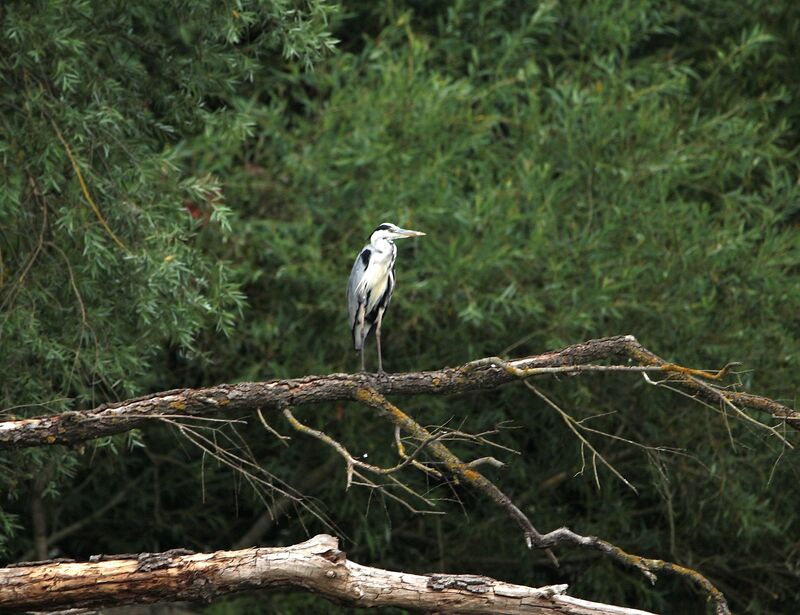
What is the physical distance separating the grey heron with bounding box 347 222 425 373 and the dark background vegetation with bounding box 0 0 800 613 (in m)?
0.62

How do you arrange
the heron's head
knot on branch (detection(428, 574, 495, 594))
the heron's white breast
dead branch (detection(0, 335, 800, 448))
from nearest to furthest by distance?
knot on branch (detection(428, 574, 495, 594)), dead branch (detection(0, 335, 800, 448)), the heron's white breast, the heron's head

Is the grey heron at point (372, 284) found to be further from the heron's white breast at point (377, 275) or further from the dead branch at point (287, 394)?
the dead branch at point (287, 394)

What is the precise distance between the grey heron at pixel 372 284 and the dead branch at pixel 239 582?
226 centimetres

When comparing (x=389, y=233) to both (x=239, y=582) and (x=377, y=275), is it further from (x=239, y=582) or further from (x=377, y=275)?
(x=239, y=582)

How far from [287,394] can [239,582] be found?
0.59m

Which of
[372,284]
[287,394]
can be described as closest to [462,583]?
[287,394]

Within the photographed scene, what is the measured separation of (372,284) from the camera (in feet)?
19.0

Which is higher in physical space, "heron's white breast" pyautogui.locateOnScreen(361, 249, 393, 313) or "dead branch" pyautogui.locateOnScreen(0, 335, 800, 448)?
"heron's white breast" pyautogui.locateOnScreen(361, 249, 393, 313)

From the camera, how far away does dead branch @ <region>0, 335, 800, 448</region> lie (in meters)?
3.76

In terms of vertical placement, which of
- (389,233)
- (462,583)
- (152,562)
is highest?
(389,233)

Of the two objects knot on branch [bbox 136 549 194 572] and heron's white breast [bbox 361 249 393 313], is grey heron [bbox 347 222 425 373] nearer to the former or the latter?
heron's white breast [bbox 361 249 393 313]

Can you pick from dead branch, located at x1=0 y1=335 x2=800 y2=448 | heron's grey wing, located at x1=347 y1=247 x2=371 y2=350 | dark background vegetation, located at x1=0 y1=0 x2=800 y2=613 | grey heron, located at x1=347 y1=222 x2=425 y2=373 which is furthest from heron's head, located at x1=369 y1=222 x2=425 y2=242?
dead branch, located at x1=0 y1=335 x2=800 y2=448

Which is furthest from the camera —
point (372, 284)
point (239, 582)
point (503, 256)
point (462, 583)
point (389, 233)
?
A: point (503, 256)

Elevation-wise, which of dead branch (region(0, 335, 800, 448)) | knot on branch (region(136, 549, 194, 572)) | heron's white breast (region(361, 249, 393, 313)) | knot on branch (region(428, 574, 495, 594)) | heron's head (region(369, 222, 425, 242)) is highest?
heron's head (region(369, 222, 425, 242))
